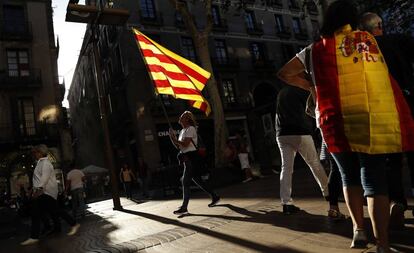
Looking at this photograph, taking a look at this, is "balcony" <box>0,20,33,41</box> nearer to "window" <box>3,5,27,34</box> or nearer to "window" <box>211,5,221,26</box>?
"window" <box>3,5,27,34</box>

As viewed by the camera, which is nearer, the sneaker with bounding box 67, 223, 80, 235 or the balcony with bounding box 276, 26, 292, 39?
the sneaker with bounding box 67, 223, 80, 235

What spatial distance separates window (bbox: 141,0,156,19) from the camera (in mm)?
25141

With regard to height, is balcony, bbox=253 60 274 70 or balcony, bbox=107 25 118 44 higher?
balcony, bbox=107 25 118 44

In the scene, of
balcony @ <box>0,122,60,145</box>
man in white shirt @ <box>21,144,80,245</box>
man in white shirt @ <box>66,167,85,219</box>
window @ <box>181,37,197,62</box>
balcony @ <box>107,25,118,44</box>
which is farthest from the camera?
window @ <box>181,37,197,62</box>

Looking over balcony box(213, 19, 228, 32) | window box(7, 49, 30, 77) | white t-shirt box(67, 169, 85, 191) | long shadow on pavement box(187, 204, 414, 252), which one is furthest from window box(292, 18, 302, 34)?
long shadow on pavement box(187, 204, 414, 252)

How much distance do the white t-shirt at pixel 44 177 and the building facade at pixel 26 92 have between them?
16961mm

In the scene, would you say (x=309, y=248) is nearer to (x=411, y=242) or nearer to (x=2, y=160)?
(x=411, y=242)

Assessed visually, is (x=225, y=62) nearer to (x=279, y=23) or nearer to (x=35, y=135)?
(x=279, y=23)

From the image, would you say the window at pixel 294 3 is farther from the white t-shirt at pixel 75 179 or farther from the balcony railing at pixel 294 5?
the white t-shirt at pixel 75 179

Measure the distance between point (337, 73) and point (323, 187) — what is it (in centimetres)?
232

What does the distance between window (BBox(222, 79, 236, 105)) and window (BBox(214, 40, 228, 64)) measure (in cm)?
150

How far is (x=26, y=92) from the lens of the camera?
2277 cm

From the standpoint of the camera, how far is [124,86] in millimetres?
24531

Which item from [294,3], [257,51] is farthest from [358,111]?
[294,3]
